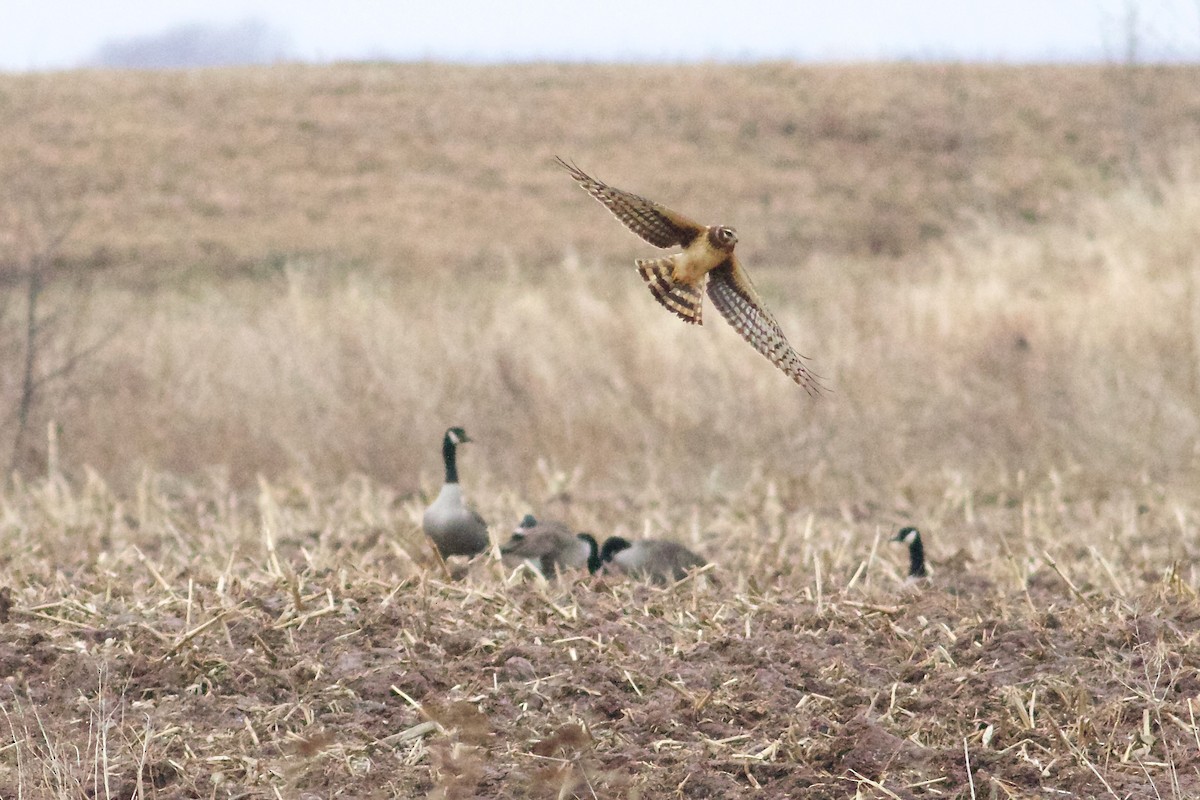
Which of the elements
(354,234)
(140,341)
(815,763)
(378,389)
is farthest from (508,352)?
(354,234)

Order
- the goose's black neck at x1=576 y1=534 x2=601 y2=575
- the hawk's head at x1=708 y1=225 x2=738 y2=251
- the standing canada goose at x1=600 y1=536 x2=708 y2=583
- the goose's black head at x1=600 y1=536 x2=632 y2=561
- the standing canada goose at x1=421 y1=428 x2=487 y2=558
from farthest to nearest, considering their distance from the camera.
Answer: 1. the standing canada goose at x1=421 y1=428 x2=487 y2=558
2. the goose's black head at x1=600 y1=536 x2=632 y2=561
3. the goose's black neck at x1=576 y1=534 x2=601 y2=575
4. the standing canada goose at x1=600 y1=536 x2=708 y2=583
5. the hawk's head at x1=708 y1=225 x2=738 y2=251

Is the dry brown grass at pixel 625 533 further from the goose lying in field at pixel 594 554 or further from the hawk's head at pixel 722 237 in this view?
the hawk's head at pixel 722 237

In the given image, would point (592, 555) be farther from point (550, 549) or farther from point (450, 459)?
point (450, 459)

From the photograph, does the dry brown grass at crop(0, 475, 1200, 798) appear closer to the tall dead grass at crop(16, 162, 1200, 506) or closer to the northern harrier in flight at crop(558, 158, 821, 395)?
the northern harrier in flight at crop(558, 158, 821, 395)

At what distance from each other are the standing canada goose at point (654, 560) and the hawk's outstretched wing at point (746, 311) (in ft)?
10.6

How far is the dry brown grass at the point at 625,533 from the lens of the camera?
4.00 metres

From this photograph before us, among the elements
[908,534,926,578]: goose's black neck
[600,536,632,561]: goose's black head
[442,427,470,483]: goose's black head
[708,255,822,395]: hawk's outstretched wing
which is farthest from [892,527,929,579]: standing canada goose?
[708,255,822,395]: hawk's outstretched wing

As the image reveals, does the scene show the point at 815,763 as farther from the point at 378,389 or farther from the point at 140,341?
the point at 140,341

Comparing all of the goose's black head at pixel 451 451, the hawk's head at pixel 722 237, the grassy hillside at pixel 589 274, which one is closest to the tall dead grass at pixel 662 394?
the grassy hillside at pixel 589 274

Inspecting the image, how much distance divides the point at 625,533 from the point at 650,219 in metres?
5.59

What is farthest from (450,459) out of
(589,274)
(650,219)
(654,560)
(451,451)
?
(589,274)

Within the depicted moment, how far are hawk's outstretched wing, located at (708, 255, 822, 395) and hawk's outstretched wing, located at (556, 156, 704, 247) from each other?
100mm

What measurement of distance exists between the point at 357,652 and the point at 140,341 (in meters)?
9.60

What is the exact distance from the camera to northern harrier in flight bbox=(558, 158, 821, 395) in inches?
112
